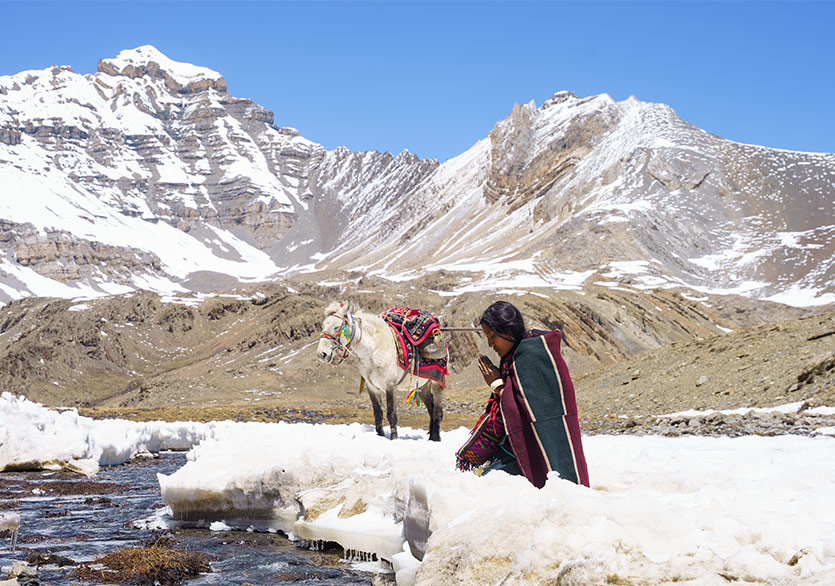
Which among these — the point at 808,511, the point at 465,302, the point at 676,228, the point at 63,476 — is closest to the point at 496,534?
the point at 808,511

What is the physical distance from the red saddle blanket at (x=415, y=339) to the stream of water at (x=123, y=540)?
4343 millimetres

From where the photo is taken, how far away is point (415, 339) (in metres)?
13.0

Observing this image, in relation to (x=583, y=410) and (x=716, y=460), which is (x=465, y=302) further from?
(x=716, y=460)

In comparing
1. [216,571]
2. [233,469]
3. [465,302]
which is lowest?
[216,571]

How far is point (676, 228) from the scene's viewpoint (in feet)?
395

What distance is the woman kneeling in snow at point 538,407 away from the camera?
5766 mm

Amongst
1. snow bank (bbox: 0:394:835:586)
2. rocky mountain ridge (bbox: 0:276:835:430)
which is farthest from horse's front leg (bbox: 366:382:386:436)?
rocky mountain ridge (bbox: 0:276:835:430)

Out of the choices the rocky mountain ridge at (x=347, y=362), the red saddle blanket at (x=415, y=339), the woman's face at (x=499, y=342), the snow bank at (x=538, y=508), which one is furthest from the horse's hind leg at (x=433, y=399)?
the woman's face at (x=499, y=342)

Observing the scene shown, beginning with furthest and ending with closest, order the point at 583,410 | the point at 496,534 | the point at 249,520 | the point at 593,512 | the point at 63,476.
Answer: the point at 583,410
the point at 63,476
the point at 249,520
the point at 496,534
the point at 593,512

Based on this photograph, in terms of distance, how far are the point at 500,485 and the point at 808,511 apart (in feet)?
6.75

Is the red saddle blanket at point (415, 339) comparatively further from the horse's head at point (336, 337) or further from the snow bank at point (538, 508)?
the snow bank at point (538, 508)

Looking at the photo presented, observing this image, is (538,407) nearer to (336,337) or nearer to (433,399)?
(336,337)

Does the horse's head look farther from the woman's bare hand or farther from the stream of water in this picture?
the woman's bare hand

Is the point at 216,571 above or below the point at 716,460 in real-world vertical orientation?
below
